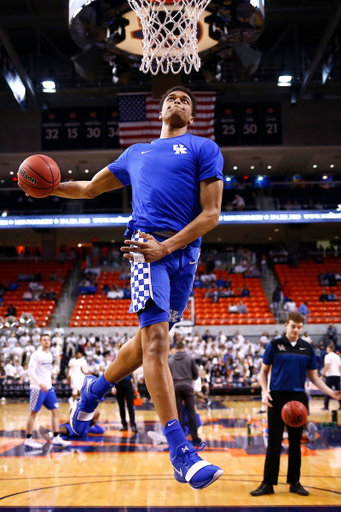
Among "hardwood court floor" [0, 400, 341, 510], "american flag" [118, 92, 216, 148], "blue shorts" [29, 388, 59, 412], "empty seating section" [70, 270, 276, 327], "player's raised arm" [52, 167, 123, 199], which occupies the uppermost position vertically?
"american flag" [118, 92, 216, 148]

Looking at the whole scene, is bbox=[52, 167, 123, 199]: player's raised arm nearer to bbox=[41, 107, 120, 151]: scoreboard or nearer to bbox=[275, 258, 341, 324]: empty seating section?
bbox=[275, 258, 341, 324]: empty seating section

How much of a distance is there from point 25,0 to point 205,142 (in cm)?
1874

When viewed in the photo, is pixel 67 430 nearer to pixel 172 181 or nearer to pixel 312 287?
pixel 172 181

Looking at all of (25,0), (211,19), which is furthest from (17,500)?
(25,0)

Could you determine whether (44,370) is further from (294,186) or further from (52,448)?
(294,186)

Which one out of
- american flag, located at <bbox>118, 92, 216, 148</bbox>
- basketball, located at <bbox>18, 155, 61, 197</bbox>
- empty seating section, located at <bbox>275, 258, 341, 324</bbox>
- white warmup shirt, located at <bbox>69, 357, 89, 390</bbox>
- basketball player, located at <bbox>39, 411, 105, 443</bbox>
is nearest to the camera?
basketball, located at <bbox>18, 155, 61, 197</bbox>

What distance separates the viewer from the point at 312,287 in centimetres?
2366

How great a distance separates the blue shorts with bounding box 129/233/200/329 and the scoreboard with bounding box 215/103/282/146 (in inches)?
859

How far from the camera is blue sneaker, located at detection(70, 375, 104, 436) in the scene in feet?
10.4

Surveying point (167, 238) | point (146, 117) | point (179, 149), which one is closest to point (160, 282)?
point (167, 238)

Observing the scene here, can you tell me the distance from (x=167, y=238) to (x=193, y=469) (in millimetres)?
1145

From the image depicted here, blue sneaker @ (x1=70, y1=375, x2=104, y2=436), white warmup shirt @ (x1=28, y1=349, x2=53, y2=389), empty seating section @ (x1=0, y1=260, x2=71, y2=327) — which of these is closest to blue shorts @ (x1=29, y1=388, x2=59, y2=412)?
white warmup shirt @ (x1=28, y1=349, x2=53, y2=389)

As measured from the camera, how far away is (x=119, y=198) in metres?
26.0

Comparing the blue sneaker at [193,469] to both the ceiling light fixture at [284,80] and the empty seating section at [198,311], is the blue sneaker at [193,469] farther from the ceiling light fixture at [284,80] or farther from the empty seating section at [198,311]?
the ceiling light fixture at [284,80]
